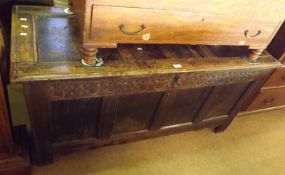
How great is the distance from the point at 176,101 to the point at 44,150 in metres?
0.75

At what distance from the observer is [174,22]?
99 cm

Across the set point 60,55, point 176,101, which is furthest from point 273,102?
point 60,55

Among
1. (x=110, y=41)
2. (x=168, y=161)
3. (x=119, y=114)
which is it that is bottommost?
(x=168, y=161)

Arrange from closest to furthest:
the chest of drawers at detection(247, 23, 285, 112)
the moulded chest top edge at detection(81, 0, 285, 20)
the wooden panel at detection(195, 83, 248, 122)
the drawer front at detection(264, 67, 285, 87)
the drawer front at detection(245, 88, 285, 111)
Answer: the moulded chest top edge at detection(81, 0, 285, 20), the wooden panel at detection(195, 83, 248, 122), the chest of drawers at detection(247, 23, 285, 112), the drawer front at detection(264, 67, 285, 87), the drawer front at detection(245, 88, 285, 111)

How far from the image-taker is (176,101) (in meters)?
1.36

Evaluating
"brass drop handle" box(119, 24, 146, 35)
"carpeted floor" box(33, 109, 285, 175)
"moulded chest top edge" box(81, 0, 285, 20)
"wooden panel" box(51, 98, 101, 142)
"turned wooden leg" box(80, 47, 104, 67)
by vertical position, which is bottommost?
"carpeted floor" box(33, 109, 285, 175)

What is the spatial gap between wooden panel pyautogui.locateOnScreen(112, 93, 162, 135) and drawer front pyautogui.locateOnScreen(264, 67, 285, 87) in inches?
38.5

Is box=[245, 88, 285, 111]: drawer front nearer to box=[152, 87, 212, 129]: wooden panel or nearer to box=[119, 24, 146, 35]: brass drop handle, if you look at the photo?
box=[152, 87, 212, 129]: wooden panel

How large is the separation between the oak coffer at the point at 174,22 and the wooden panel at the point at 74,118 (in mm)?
232

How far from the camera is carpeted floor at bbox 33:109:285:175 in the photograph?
1.47m

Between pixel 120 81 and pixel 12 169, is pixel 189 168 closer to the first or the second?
pixel 120 81

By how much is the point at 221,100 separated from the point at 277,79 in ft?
1.88

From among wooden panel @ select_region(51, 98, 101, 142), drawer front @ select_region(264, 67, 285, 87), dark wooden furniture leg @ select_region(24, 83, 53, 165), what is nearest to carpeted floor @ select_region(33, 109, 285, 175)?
dark wooden furniture leg @ select_region(24, 83, 53, 165)

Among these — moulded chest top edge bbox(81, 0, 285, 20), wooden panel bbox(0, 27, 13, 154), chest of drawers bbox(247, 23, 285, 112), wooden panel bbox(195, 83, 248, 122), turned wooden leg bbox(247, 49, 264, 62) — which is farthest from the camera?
chest of drawers bbox(247, 23, 285, 112)
